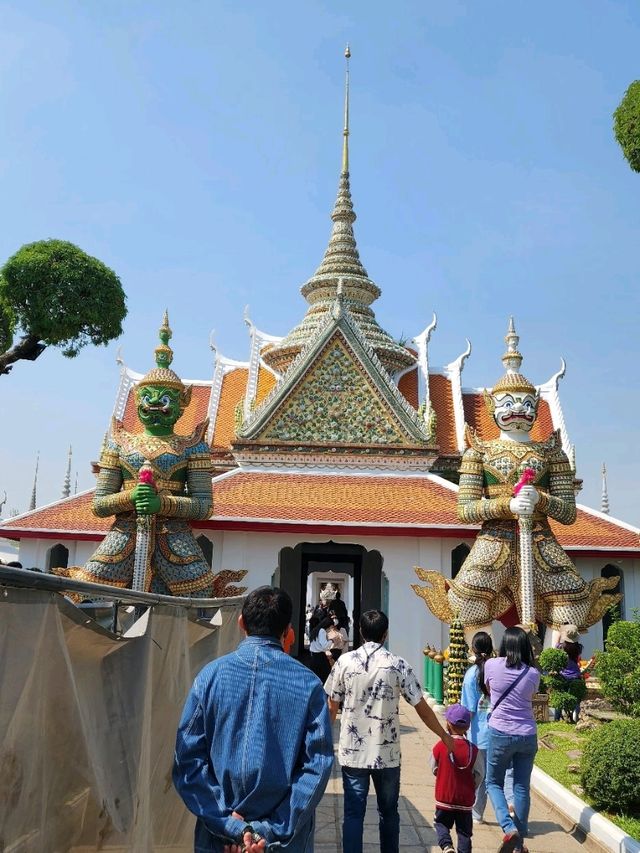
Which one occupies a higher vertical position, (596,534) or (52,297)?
(52,297)

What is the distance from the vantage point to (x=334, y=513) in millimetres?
11320

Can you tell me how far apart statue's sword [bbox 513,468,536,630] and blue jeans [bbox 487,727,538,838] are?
188 inches

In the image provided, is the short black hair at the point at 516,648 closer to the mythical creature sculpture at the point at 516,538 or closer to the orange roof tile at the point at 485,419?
the mythical creature sculpture at the point at 516,538

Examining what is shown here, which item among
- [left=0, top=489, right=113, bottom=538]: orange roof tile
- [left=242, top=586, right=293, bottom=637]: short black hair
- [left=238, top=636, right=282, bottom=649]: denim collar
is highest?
[left=0, top=489, right=113, bottom=538]: orange roof tile

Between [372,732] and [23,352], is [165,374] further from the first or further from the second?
[372,732]

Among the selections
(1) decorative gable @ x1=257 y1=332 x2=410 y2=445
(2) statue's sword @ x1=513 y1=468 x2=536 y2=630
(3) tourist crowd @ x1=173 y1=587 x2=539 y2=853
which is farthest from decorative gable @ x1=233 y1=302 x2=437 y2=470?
(3) tourist crowd @ x1=173 y1=587 x2=539 y2=853

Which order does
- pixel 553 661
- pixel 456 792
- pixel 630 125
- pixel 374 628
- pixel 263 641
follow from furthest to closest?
pixel 553 661, pixel 630 125, pixel 456 792, pixel 374 628, pixel 263 641

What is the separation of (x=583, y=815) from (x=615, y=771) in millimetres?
358

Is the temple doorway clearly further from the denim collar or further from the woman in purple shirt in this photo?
the denim collar

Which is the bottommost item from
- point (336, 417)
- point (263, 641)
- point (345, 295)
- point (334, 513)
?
point (263, 641)

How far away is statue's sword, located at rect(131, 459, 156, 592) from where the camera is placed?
351 inches

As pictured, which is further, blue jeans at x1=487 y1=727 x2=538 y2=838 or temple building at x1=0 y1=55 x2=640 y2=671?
temple building at x1=0 y1=55 x2=640 y2=671

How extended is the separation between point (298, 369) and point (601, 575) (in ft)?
20.8

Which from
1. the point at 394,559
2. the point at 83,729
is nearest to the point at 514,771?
the point at 83,729
